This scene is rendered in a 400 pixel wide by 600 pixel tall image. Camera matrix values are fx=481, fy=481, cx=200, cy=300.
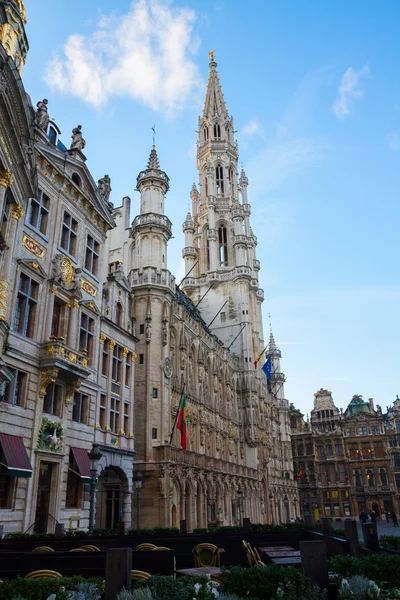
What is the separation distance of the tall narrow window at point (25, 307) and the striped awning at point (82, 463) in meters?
7.23

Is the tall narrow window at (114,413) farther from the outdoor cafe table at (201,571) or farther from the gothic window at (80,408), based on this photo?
the outdoor cafe table at (201,571)

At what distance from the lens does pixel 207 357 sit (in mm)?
59094

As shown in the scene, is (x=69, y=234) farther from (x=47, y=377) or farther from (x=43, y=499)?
(x=43, y=499)

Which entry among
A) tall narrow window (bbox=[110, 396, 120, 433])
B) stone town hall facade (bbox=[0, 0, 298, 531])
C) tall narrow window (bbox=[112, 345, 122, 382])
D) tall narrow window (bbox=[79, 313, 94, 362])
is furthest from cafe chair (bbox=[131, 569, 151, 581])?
tall narrow window (bbox=[112, 345, 122, 382])

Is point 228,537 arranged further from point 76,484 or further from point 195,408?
point 195,408

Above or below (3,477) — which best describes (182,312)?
above

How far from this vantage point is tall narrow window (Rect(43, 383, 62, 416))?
25.8m

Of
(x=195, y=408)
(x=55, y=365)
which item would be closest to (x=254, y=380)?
(x=195, y=408)

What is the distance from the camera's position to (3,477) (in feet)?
72.2

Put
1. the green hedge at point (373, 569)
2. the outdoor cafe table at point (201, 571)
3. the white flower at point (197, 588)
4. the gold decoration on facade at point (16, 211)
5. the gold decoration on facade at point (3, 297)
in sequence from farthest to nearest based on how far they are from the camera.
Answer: the gold decoration on facade at point (16, 211) → the gold decoration on facade at point (3, 297) → the outdoor cafe table at point (201, 571) → the green hedge at point (373, 569) → the white flower at point (197, 588)

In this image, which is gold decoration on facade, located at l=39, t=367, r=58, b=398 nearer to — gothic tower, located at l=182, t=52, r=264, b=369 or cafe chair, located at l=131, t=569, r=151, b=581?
cafe chair, located at l=131, t=569, r=151, b=581

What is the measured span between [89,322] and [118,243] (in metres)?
23.0

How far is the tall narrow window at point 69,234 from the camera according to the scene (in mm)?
29797

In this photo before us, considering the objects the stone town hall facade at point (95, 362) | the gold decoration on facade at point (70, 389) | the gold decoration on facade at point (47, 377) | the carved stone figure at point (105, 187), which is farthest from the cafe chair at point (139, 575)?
the carved stone figure at point (105, 187)
